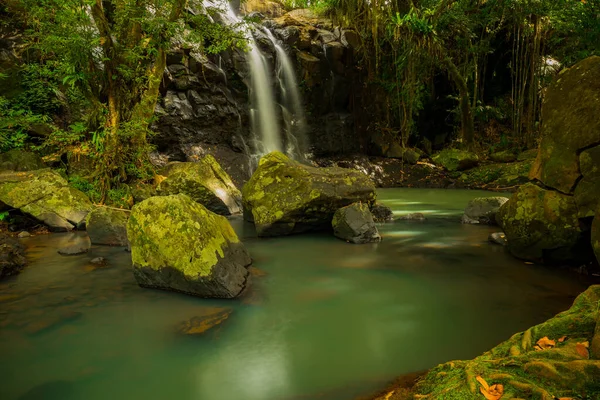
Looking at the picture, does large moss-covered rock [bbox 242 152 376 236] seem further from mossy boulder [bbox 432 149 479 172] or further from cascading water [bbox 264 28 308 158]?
mossy boulder [bbox 432 149 479 172]

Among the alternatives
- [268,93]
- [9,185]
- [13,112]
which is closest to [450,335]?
[9,185]

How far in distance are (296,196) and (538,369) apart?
5.39 meters

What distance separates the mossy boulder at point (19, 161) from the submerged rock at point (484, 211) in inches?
370

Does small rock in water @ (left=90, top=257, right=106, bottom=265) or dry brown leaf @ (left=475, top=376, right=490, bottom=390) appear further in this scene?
small rock in water @ (left=90, top=257, right=106, bottom=265)

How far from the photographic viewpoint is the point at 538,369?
194 centimetres

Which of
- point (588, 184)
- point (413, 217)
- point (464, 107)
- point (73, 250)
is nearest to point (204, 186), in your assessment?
point (73, 250)

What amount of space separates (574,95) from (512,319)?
10.0 feet

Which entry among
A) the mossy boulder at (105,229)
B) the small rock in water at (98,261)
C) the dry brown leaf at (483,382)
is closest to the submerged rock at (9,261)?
the small rock in water at (98,261)

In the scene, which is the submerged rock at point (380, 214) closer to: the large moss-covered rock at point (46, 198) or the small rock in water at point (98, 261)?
the small rock in water at point (98, 261)

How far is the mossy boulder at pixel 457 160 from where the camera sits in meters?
16.1

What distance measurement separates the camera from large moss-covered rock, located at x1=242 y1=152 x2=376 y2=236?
7102 millimetres

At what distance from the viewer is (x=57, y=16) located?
24.9 feet

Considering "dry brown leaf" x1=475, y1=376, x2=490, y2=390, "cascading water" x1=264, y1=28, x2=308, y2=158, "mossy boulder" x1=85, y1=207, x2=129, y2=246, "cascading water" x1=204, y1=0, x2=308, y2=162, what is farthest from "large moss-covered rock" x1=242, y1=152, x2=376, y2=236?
"cascading water" x1=264, y1=28, x2=308, y2=158

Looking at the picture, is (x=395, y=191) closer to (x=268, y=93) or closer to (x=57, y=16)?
(x=268, y=93)
